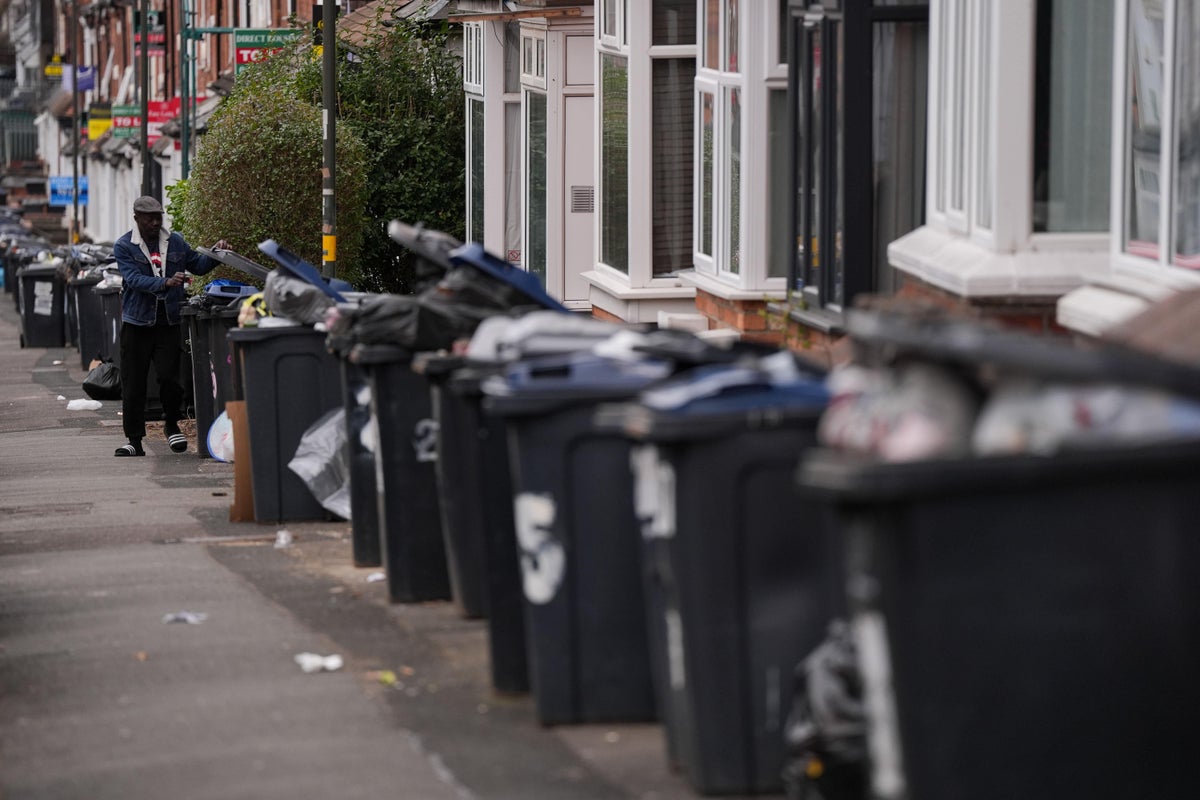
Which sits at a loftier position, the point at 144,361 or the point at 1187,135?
the point at 1187,135

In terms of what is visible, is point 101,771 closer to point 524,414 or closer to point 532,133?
point 524,414

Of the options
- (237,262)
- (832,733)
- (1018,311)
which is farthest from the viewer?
(237,262)

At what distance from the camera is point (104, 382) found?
1928cm

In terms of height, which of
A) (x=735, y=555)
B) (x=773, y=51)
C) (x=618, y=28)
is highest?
(x=618, y=28)

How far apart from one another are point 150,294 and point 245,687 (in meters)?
7.45

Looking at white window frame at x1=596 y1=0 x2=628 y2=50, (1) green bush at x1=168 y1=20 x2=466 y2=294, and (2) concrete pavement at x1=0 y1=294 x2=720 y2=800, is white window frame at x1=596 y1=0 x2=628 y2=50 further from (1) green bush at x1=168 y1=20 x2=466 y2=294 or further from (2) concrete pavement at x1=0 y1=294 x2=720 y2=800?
(2) concrete pavement at x1=0 y1=294 x2=720 y2=800

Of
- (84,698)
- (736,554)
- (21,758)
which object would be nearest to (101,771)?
(21,758)

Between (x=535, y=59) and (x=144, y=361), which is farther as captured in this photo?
(x=535, y=59)

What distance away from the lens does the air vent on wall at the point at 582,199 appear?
1714 cm

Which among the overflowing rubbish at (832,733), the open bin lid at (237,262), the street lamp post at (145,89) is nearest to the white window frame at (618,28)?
the open bin lid at (237,262)

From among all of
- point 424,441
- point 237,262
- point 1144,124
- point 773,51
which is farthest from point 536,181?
point 1144,124

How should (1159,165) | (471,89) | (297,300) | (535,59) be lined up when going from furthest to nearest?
(471,89) < (535,59) < (297,300) < (1159,165)

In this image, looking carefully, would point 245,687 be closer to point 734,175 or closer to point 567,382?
point 567,382

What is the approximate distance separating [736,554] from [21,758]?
2.51 m
